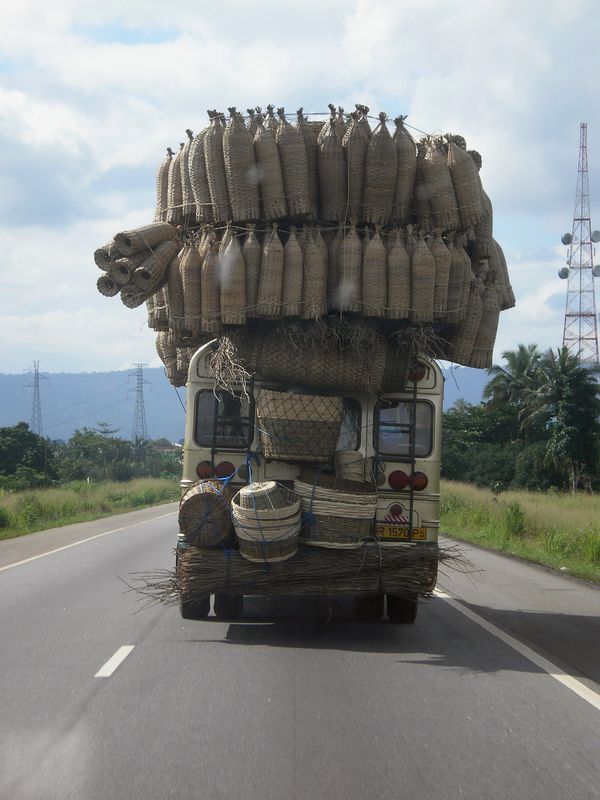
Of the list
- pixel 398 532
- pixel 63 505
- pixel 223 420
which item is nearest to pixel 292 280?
pixel 223 420

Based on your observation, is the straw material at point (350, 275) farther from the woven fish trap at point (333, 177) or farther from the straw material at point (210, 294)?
the straw material at point (210, 294)

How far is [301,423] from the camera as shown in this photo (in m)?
9.33

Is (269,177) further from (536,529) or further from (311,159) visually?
(536,529)

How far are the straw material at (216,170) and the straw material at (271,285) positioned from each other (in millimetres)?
684

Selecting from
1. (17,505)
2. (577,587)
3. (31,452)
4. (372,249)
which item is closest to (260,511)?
(372,249)

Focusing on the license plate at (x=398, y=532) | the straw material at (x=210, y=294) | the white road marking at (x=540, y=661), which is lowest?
the white road marking at (x=540, y=661)

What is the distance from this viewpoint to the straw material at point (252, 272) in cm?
941

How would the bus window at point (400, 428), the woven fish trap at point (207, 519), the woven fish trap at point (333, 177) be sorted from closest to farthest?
the woven fish trap at point (207, 519)
the woven fish trap at point (333, 177)
the bus window at point (400, 428)

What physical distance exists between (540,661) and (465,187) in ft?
14.9

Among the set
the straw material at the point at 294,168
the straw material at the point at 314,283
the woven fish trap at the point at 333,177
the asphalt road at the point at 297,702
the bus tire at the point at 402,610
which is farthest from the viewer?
the bus tire at the point at 402,610

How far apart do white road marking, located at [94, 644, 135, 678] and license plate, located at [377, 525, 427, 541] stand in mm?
2601

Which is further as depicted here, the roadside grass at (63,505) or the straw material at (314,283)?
the roadside grass at (63,505)

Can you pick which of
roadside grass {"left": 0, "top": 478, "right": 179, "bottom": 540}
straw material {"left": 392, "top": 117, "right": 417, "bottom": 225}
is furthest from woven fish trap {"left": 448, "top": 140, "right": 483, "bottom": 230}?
roadside grass {"left": 0, "top": 478, "right": 179, "bottom": 540}

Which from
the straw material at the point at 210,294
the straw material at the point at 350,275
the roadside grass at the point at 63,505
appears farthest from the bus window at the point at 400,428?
the roadside grass at the point at 63,505
